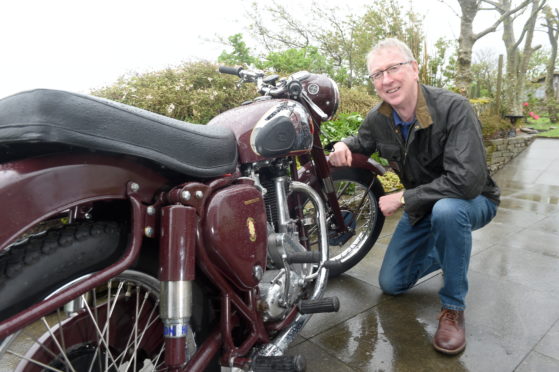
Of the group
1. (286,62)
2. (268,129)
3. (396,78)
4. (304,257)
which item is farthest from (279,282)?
(286,62)

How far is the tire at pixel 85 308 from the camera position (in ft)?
3.07

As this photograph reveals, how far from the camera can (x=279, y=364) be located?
1.43 meters

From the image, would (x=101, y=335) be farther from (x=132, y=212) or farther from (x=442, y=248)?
(x=442, y=248)

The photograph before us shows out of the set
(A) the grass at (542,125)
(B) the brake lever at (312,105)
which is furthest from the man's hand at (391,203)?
(A) the grass at (542,125)

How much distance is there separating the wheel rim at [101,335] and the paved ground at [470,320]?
887 millimetres

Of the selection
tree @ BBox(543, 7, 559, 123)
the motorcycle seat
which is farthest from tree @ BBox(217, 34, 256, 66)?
tree @ BBox(543, 7, 559, 123)

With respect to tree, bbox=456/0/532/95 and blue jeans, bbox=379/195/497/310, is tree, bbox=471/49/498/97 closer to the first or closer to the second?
tree, bbox=456/0/532/95

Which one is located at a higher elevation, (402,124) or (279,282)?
(402,124)

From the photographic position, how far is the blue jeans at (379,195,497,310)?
203 cm

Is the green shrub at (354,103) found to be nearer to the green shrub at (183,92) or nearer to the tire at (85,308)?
the green shrub at (183,92)

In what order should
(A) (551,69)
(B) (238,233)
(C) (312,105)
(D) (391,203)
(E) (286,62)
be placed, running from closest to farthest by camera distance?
1. (B) (238,233)
2. (C) (312,105)
3. (D) (391,203)
4. (E) (286,62)
5. (A) (551,69)

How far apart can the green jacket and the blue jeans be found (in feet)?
0.27

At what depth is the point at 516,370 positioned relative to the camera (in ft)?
5.84

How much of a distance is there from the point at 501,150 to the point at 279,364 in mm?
7525
